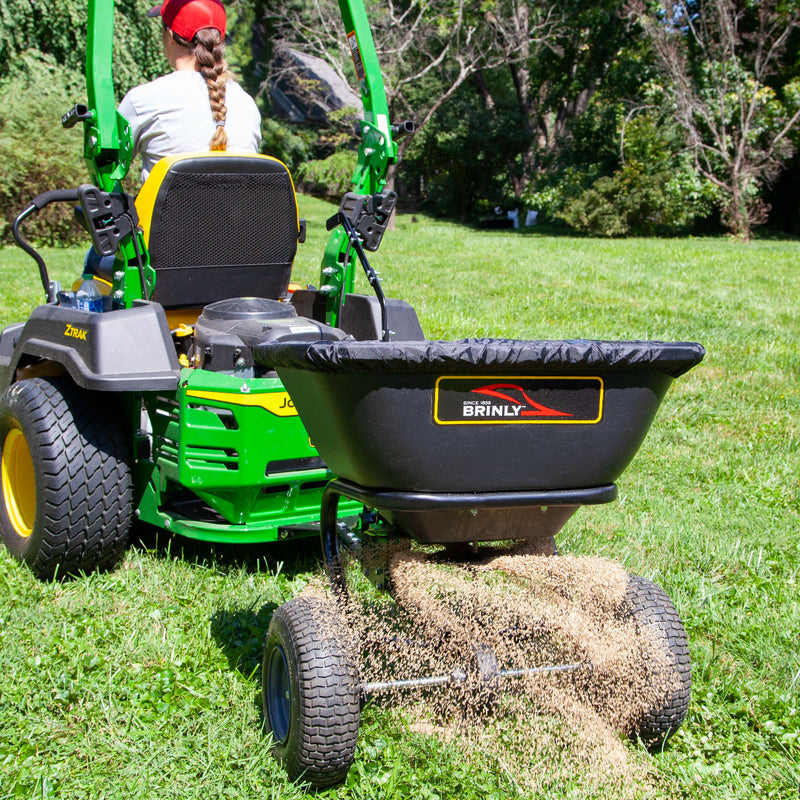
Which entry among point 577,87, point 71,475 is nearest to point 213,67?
point 71,475

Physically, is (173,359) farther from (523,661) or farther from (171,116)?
(523,661)

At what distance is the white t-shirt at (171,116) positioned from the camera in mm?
3354

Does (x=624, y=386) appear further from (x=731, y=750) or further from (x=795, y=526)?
(x=795, y=526)

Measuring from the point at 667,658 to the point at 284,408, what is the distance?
1.37 metres

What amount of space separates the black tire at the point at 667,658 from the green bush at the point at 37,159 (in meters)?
14.1

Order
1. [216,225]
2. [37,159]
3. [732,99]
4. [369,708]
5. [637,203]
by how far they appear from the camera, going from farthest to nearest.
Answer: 1. [732,99]
2. [637,203]
3. [37,159]
4. [216,225]
5. [369,708]

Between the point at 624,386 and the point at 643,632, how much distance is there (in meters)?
0.72

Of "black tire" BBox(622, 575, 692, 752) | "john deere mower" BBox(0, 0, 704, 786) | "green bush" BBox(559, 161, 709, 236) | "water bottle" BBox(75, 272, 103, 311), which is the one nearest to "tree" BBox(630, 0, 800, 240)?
"green bush" BBox(559, 161, 709, 236)

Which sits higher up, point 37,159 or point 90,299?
point 90,299

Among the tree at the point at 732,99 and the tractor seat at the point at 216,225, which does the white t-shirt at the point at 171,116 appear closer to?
the tractor seat at the point at 216,225

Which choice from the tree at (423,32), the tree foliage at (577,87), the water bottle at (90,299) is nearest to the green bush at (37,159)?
the tree foliage at (577,87)

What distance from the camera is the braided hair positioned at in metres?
3.40

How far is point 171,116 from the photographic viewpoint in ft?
11.2

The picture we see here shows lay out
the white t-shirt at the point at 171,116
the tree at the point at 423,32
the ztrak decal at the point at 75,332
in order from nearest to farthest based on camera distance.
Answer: the ztrak decal at the point at 75,332
the white t-shirt at the point at 171,116
the tree at the point at 423,32
